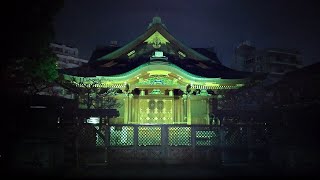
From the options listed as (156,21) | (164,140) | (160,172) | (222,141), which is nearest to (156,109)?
(156,21)

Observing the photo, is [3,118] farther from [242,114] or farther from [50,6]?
[242,114]

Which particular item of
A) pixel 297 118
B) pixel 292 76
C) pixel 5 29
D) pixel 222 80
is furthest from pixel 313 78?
pixel 5 29

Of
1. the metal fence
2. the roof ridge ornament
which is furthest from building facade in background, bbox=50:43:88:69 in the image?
the metal fence

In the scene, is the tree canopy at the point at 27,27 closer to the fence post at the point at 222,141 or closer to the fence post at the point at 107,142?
the fence post at the point at 107,142

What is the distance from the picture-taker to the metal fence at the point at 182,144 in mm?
12547

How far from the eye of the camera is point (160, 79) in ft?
65.2

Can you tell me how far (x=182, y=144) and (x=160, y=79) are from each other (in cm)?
760


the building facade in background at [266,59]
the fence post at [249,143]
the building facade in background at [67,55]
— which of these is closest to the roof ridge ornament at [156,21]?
the fence post at [249,143]

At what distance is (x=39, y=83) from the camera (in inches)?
850

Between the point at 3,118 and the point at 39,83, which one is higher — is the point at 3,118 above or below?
below

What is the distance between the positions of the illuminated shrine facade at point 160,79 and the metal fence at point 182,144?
611cm

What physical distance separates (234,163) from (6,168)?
9108 millimetres

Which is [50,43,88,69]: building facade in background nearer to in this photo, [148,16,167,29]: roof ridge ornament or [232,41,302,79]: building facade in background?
[232,41,302,79]: building facade in background

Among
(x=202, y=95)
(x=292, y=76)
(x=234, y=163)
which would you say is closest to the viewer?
(x=234, y=163)
